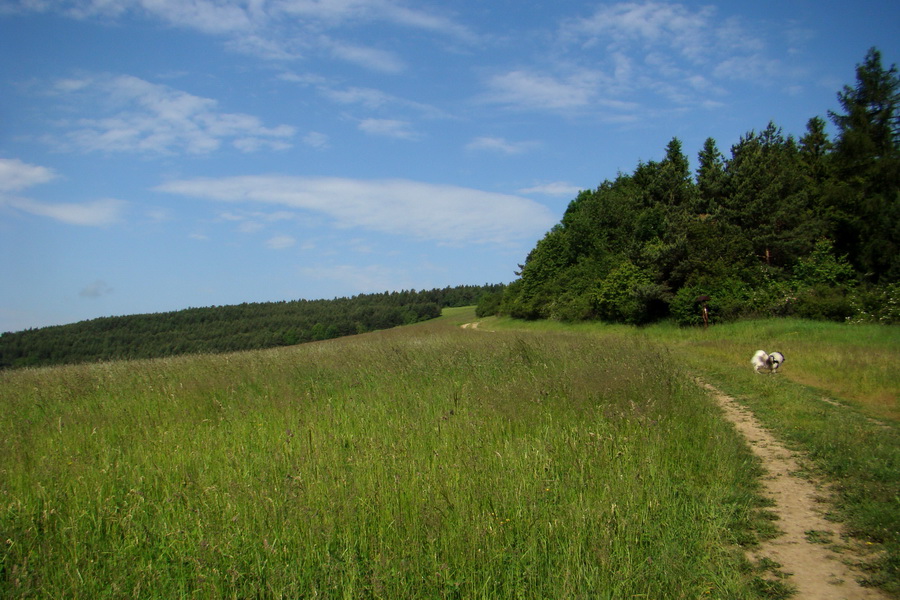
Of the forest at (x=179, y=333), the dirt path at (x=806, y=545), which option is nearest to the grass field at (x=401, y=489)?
the dirt path at (x=806, y=545)

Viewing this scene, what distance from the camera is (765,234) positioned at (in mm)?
38000

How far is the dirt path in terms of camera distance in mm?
3754

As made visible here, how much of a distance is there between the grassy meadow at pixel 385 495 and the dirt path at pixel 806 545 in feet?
0.83

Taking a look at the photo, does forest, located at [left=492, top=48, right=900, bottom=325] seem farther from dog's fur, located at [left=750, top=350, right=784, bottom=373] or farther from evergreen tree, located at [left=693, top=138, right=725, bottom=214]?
dog's fur, located at [left=750, top=350, right=784, bottom=373]

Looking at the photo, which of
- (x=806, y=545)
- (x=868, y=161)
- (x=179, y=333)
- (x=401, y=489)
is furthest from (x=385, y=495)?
(x=868, y=161)

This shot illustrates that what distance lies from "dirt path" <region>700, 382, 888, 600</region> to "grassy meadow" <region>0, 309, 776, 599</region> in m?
0.25

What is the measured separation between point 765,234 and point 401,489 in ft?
135

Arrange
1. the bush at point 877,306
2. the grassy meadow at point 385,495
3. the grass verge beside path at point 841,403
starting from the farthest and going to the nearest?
the bush at point 877,306 < the grass verge beside path at point 841,403 < the grassy meadow at point 385,495

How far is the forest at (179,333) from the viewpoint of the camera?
85.0ft

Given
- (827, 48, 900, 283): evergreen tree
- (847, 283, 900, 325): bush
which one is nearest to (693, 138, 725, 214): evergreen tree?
(827, 48, 900, 283): evergreen tree

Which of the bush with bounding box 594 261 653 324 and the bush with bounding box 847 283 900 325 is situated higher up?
the bush with bounding box 594 261 653 324

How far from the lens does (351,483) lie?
15.1 ft

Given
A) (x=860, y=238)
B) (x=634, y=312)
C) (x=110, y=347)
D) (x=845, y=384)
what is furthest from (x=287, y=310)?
(x=845, y=384)

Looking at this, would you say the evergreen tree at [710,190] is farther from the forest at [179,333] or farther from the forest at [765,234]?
the forest at [179,333]
